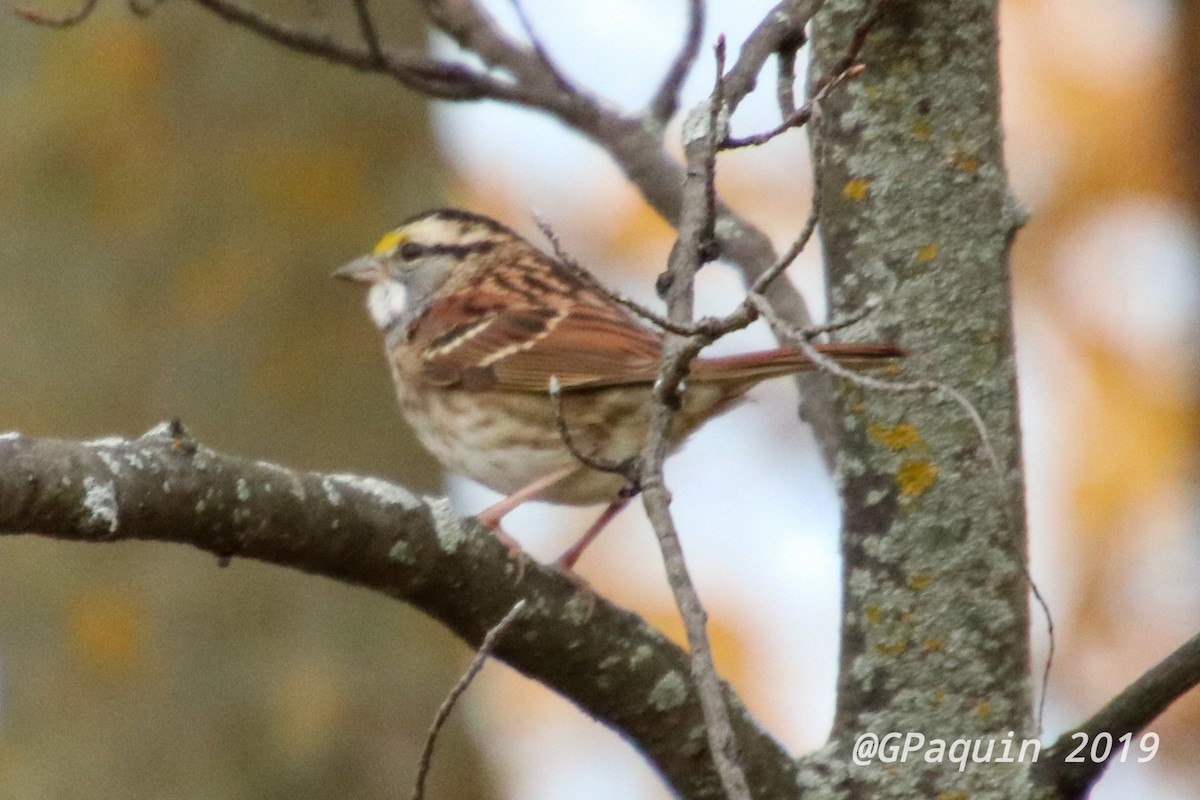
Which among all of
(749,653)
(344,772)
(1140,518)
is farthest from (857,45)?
(749,653)

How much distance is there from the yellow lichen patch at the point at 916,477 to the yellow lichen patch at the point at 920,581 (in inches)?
5.7

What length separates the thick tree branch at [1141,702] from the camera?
8.05 ft

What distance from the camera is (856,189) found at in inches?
129

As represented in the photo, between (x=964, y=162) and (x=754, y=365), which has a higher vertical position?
(x=964, y=162)

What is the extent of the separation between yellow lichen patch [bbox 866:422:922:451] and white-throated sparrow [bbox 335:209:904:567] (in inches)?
5.0

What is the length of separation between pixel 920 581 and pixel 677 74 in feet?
5.10

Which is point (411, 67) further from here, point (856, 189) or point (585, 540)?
point (856, 189)

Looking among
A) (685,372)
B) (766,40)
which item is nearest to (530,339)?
(766,40)

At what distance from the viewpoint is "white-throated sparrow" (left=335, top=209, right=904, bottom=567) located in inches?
156

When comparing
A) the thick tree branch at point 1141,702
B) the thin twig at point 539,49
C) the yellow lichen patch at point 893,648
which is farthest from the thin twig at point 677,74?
the thick tree branch at point 1141,702

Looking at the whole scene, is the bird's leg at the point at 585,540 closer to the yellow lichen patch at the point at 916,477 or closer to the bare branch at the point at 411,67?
the yellow lichen patch at the point at 916,477

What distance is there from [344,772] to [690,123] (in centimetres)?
289

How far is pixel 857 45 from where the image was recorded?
2789 mm

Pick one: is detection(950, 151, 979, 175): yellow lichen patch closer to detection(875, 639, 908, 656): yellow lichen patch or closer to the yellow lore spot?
detection(875, 639, 908, 656): yellow lichen patch
